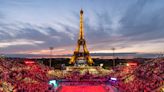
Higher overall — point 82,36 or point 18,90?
point 82,36

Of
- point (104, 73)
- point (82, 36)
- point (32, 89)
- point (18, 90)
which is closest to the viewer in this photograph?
point (18, 90)

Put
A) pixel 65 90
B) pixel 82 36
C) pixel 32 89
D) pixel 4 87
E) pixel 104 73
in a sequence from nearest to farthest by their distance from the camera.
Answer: pixel 4 87, pixel 32 89, pixel 65 90, pixel 104 73, pixel 82 36

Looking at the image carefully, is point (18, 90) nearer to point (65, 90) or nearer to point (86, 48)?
point (65, 90)

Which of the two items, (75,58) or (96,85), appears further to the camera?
(75,58)

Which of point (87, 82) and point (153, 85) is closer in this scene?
point (153, 85)

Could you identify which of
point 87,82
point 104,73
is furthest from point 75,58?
point 87,82

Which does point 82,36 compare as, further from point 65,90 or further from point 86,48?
point 65,90

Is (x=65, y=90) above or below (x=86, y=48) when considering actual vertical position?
below

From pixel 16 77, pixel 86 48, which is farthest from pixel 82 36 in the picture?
pixel 16 77

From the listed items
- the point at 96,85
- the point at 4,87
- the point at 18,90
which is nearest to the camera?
the point at 4,87
